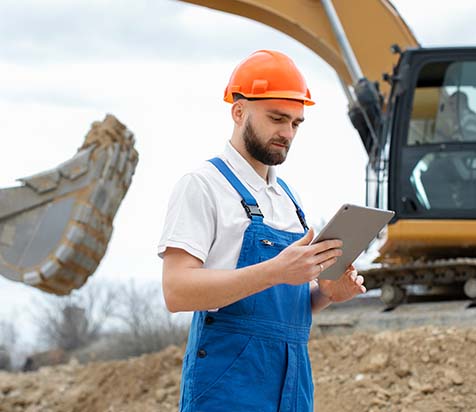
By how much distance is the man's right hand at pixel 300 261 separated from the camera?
223 cm

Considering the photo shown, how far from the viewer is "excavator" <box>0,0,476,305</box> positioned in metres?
7.05

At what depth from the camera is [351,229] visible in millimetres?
2352

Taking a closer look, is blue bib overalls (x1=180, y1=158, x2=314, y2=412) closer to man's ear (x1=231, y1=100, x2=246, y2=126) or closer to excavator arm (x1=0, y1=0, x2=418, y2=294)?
man's ear (x1=231, y1=100, x2=246, y2=126)

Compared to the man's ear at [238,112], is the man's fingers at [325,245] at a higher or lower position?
lower

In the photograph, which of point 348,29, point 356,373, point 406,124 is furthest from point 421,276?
point 348,29

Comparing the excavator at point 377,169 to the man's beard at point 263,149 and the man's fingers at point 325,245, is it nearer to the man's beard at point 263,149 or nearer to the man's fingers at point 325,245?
the man's beard at point 263,149

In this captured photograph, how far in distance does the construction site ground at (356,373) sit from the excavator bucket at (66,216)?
1097 millimetres

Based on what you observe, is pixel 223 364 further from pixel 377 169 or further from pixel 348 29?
pixel 348 29

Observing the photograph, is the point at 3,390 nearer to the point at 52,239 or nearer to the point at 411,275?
the point at 52,239

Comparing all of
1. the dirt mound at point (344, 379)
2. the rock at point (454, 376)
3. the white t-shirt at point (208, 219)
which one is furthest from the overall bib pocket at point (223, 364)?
the rock at point (454, 376)

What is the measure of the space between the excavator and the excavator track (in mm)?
11

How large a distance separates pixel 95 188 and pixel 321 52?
12.0 ft

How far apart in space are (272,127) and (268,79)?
13cm

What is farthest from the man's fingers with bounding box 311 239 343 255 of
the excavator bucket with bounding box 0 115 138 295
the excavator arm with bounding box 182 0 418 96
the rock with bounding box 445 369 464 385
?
the excavator arm with bounding box 182 0 418 96
